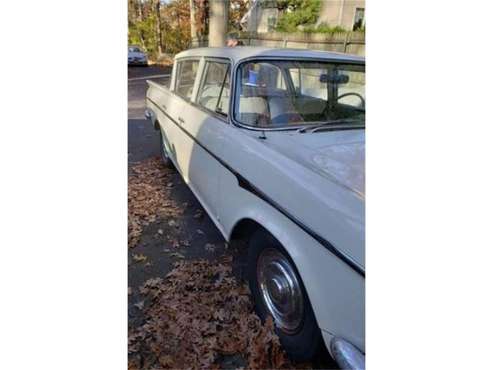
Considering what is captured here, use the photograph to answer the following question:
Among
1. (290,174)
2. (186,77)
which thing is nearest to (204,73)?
(186,77)

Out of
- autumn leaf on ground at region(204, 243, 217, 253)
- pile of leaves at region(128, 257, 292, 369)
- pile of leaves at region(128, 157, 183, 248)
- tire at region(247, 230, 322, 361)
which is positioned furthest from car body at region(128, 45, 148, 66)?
tire at region(247, 230, 322, 361)

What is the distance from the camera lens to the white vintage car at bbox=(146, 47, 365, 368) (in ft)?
4.88

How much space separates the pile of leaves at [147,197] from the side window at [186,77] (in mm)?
1172

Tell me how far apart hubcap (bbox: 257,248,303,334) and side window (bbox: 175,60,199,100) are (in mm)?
1963

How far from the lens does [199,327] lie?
2.15 metres

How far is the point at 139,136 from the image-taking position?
270 inches

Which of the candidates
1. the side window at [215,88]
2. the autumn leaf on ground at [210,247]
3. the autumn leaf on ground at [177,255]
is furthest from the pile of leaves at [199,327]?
the side window at [215,88]

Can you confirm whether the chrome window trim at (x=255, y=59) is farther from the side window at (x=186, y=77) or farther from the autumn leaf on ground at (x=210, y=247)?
the autumn leaf on ground at (x=210, y=247)

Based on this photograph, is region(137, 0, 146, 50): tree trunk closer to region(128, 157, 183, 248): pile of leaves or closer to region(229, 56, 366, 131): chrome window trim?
region(128, 157, 183, 248): pile of leaves

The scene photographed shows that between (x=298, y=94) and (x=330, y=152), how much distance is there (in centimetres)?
80

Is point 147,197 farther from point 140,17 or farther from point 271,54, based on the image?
point 140,17
